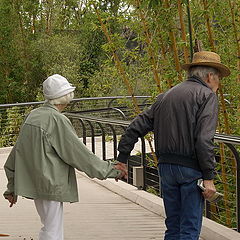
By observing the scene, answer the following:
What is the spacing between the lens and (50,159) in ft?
14.9

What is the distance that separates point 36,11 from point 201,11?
22.0 meters

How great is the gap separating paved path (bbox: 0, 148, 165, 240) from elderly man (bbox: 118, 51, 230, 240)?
1.83 metres

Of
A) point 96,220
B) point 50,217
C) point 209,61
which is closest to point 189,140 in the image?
point 209,61

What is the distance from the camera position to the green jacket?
4.55 metres

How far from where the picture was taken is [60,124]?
4590 mm

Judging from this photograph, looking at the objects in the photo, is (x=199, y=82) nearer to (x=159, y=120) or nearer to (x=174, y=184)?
(x=159, y=120)

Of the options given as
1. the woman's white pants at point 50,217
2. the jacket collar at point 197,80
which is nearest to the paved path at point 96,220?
the woman's white pants at point 50,217

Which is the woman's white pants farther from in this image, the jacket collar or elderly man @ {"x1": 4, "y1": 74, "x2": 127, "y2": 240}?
the jacket collar

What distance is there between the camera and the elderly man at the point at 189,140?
4.24 m

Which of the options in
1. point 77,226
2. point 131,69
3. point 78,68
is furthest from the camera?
point 78,68

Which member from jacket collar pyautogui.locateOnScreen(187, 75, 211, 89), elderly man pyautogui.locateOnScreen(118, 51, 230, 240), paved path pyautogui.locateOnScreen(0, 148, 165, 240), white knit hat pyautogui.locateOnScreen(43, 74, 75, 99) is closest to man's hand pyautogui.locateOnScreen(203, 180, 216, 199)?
elderly man pyautogui.locateOnScreen(118, 51, 230, 240)

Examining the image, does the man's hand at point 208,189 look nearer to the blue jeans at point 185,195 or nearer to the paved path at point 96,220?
the blue jeans at point 185,195

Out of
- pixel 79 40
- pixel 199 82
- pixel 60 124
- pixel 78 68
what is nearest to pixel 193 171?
pixel 199 82

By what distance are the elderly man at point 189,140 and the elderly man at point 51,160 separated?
1.63 ft
